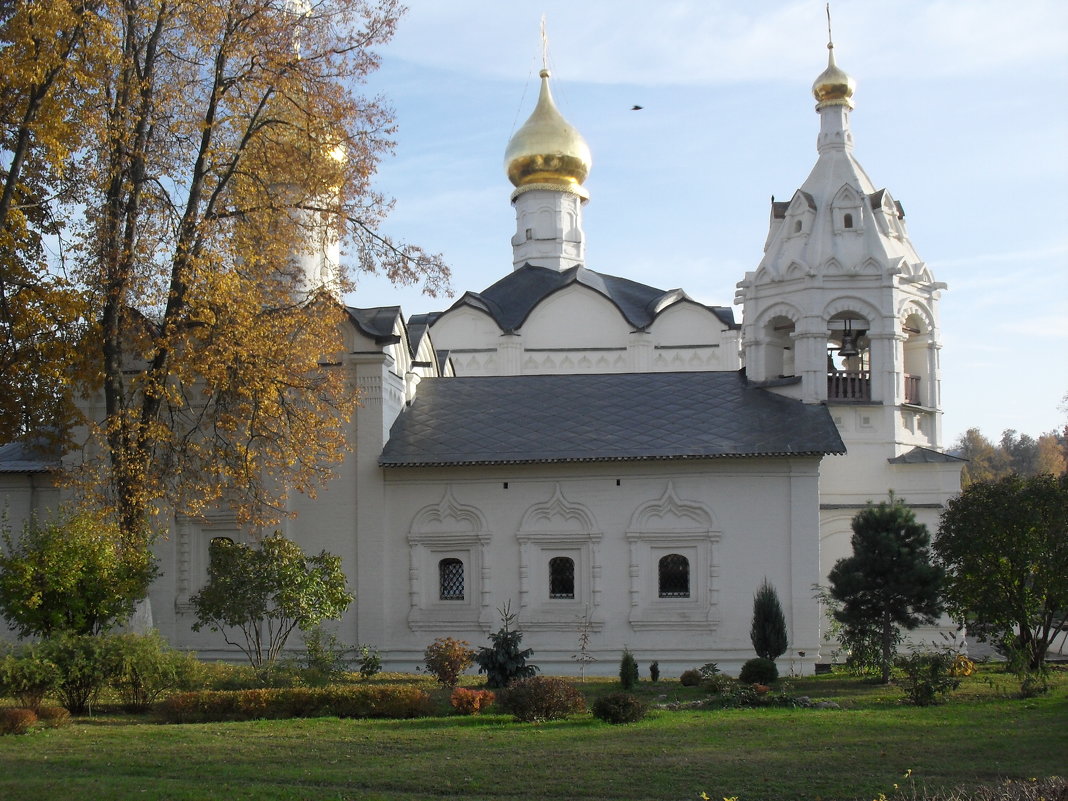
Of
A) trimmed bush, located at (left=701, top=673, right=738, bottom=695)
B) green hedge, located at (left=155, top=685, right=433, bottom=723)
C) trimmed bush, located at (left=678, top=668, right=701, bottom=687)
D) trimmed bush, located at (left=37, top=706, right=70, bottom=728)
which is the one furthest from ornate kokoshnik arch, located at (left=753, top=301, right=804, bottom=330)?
trimmed bush, located at (left=37, top=706, right=70, bottom=728)

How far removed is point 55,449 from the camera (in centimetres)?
1617

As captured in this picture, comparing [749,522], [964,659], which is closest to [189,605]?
[749,522]

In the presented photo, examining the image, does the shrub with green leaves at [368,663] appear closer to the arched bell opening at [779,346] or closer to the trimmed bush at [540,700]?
the trimmed bush at [540,700]

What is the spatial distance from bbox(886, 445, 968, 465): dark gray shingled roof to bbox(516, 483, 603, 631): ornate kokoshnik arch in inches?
203

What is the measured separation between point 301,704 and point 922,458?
11.1 meters

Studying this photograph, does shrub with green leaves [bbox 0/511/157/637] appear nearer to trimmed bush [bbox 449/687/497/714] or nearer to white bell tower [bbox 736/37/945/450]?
trimmed bush [bbox 449/687/497/714]

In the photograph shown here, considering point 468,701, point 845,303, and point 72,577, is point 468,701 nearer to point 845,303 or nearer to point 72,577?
point 72,577

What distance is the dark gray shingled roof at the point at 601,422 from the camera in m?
17.1

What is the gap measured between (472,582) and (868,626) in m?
5.54

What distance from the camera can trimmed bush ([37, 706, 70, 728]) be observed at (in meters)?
11.2

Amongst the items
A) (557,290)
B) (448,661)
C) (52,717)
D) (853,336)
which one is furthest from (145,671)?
(557,290)

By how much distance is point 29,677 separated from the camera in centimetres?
1177

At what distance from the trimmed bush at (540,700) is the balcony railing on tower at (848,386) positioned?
955cm

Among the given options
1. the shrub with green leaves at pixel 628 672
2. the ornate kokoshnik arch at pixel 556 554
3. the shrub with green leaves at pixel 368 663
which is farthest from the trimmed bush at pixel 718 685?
the shrub with green leaves at pixel 368 663
